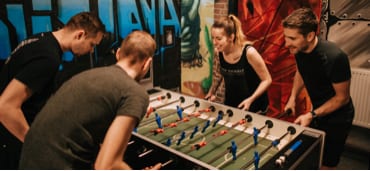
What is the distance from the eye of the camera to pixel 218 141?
2.01 metres

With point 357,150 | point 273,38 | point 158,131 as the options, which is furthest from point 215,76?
point 158,131

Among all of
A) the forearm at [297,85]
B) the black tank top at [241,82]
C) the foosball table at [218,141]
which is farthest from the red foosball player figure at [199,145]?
the forearm at [297,85]

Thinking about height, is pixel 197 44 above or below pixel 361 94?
above

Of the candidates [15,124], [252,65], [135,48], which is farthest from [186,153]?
[252,65]

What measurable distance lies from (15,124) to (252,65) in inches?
91.3

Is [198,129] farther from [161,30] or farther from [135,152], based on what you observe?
[161,30]

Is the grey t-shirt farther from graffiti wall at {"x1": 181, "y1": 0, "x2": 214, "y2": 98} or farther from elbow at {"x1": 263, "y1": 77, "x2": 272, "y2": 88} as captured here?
graffiti wall at {"x1": 181, "y1": 0, "x2": 214, "y2": 98}

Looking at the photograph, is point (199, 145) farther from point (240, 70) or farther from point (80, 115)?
point (240, 70)

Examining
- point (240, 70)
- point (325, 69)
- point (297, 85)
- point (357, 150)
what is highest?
point (325, 69)

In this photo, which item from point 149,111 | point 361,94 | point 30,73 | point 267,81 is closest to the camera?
point 30,73

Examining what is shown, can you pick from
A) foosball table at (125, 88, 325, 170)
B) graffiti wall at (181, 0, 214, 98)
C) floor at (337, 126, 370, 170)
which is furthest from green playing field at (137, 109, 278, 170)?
graffiti wall at (181, 0, 214, 98)

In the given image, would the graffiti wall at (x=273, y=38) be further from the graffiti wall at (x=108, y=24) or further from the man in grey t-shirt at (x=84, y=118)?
the man in grey t-shirt at (x=84, y=118)

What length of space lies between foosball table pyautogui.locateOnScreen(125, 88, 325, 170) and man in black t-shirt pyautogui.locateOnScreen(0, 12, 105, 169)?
651 millimetres

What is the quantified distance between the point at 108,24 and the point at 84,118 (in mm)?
2148
